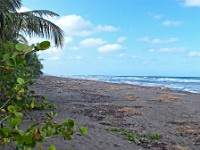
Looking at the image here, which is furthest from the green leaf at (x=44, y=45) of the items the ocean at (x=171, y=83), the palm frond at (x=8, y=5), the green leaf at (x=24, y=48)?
the ocean at (x=171, y=83)

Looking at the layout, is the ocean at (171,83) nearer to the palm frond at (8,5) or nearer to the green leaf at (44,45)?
the palm frond at (8,5)

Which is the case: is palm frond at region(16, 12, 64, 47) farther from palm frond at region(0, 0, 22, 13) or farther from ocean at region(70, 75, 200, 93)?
ocean at region(70, 75, 200, 93)

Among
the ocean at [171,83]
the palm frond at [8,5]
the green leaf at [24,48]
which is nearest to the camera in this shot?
the green leaf at [24,48]

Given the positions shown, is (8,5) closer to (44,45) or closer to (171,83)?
(44,45)

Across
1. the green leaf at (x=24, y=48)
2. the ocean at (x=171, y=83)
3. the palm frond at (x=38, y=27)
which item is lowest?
the ocean at (x=171, y=83)

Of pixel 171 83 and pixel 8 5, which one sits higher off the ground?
pixel 8 5

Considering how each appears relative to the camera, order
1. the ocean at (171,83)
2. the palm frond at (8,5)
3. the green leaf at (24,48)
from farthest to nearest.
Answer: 1. the ocean at (171,83)
2. the palm frond at (8,5)
3. the green leaf at (24,48)

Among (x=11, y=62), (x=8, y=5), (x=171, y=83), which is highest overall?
(x=8, y=5)

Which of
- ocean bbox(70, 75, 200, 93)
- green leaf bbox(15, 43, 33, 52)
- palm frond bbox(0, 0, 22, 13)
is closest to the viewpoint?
green leaf bbox(15, 43, 33, 52)

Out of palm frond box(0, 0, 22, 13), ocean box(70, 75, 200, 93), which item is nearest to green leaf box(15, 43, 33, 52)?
palm frond box(0, 0, 22, 13)

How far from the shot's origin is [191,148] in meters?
6.57

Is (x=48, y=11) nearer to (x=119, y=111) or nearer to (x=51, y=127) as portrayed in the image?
(x=119, y=111)

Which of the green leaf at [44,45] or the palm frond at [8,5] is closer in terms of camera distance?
the green leaf at [44,45]

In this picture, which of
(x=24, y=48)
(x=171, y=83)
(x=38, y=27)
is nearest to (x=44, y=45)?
(x=24, y=48)
